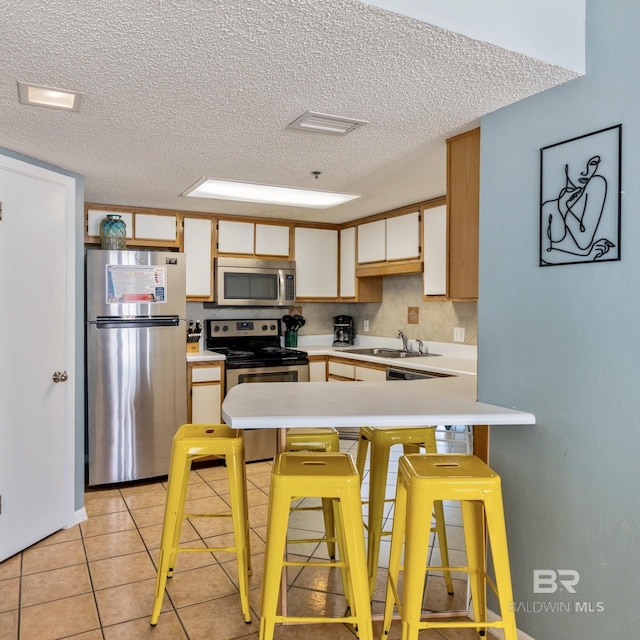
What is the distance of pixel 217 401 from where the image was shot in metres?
4.34

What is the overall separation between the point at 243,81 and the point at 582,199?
120 cm

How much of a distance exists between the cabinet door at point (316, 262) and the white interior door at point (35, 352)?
2.25 m

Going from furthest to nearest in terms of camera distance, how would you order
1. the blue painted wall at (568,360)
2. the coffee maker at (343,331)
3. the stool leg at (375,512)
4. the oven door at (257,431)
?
1. the coffee maker at (343,331)
2. the oven door at (257,431)
3. the stool leg at (375,512)
4. the blue painted wall at (568,360)

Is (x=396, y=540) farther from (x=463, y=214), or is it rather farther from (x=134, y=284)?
(x=134, y=284)

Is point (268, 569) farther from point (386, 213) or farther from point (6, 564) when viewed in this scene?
point (386, 213)

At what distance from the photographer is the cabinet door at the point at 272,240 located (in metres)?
4.81

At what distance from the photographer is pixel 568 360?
1851 millimetres

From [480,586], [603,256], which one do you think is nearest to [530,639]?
[480,586]

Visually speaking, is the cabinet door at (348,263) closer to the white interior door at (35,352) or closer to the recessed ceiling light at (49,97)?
the white interior door at (35,352)

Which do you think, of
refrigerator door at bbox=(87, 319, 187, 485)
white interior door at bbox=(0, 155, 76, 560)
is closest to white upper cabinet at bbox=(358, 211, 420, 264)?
refrigerator door at bbox=(87, 319, 187, 485)

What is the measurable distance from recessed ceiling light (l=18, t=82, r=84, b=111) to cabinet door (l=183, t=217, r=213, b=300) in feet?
7.82

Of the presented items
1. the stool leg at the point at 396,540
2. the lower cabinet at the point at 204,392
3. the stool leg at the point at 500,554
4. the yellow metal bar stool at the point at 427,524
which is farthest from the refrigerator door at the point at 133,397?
the stool leg at the point at 500,554

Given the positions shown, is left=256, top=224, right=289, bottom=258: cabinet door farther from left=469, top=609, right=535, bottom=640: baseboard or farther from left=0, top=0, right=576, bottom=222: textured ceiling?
left=469, top=609, right=535, bottom=640: baseboard

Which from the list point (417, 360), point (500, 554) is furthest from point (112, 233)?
point (500, 554)
